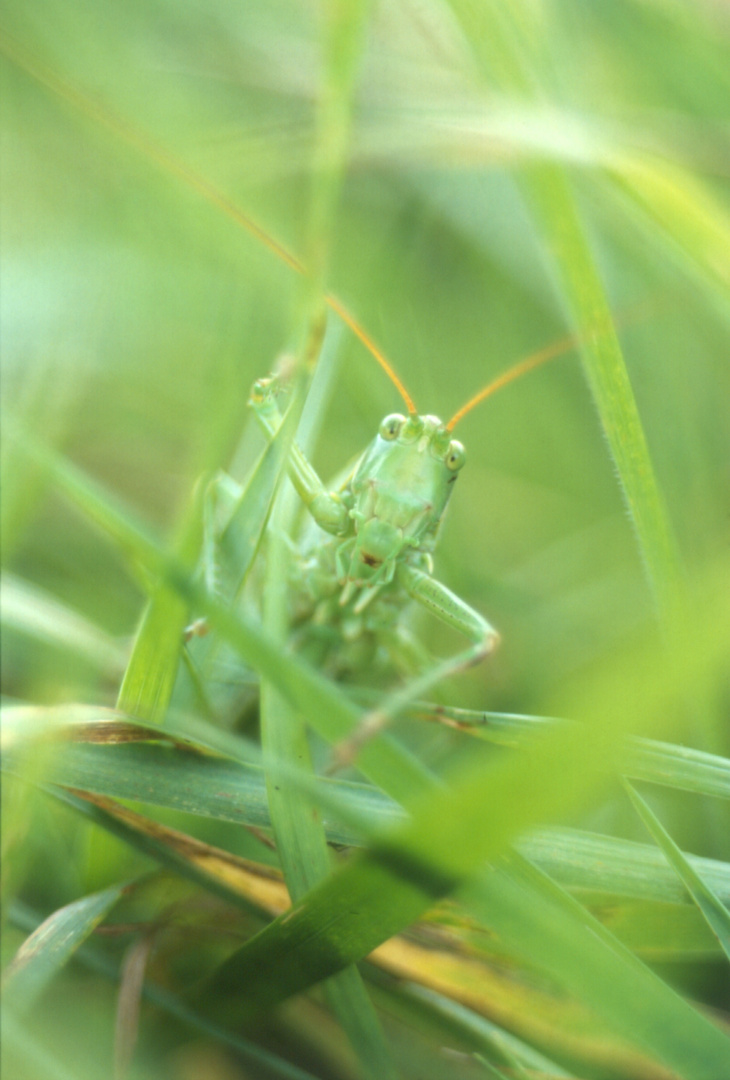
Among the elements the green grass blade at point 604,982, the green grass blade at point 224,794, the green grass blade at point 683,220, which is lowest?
the green grass blade at point 604,982

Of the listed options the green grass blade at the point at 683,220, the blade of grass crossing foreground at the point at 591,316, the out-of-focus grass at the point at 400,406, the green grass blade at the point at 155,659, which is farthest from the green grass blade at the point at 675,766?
the green grass blade at the point at 683,220

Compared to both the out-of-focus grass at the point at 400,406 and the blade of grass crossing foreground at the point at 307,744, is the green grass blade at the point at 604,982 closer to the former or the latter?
the out-of-focus grass at the point at 400,406

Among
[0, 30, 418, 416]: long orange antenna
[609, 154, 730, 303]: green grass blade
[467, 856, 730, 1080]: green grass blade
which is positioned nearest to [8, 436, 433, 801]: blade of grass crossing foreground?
[467, 856, 730, 1080]: green grass blade

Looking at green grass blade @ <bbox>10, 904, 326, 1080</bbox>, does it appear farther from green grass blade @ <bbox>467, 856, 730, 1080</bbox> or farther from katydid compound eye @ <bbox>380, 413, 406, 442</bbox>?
katydid compound eye @ <bbox>380, 413, 406, 442</bbox>

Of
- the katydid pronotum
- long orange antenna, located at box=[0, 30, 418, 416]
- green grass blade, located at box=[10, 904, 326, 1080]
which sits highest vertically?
long orange antenna, located at box=[0, 30, 418, 416]

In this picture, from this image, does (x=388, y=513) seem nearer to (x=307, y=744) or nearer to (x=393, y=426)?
(x=393, y=426)

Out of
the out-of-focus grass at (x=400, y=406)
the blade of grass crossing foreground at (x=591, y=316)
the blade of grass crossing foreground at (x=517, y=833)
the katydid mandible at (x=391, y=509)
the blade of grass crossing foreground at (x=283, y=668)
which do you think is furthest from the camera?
the katydid mandible at (x=391, y=509)

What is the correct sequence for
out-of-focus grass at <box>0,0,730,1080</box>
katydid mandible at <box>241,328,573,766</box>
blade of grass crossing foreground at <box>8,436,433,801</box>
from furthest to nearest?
katydid mandible at <box>241,328,573,766</box>, out-of-focus grass at <box>0,0,730,1080</box>, blade of grass crossing foreground at <box>8,436,433,801</box>

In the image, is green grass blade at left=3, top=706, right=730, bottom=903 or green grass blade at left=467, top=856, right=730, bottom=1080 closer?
green grass blade at left=467, top=856, right=730, bottom=1080
